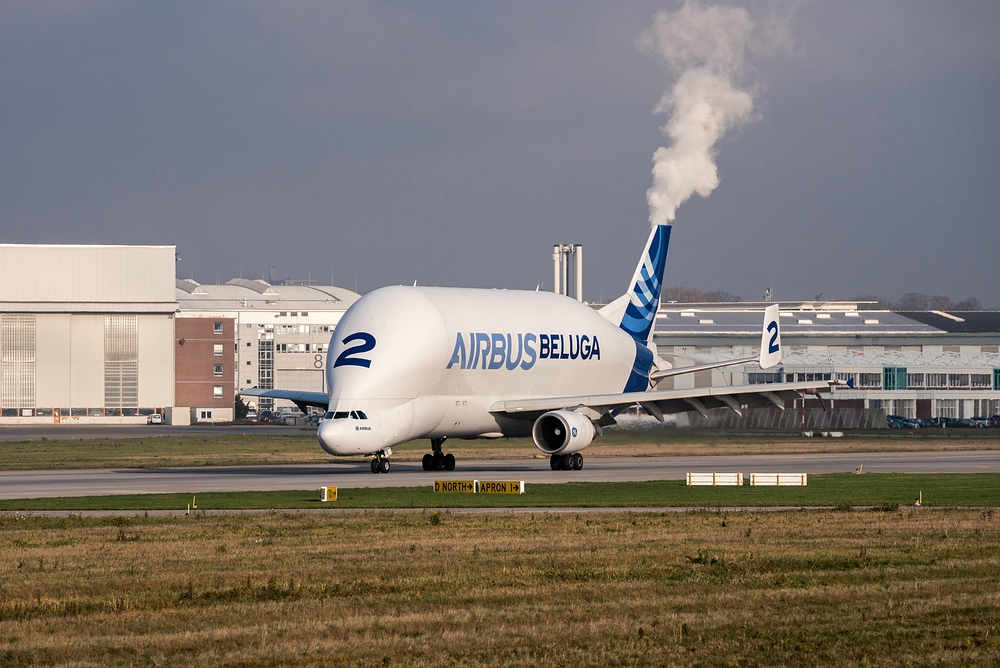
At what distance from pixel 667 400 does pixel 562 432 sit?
514 cm

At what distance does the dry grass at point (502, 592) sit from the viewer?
1502 centimetres

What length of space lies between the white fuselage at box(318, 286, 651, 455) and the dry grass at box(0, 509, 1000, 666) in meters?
A: 18.2

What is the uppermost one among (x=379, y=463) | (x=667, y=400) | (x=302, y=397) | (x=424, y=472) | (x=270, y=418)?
(x=270, y=418)

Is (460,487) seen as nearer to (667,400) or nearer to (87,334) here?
(667,400)

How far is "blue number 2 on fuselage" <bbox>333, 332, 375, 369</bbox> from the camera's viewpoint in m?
47.0

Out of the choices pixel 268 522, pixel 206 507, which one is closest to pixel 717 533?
pixel 268 522

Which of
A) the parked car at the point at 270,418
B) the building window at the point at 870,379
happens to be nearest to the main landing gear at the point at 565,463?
the building window at the point at 870,379

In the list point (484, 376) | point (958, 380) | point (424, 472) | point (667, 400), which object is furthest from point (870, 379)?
point (424, 472)

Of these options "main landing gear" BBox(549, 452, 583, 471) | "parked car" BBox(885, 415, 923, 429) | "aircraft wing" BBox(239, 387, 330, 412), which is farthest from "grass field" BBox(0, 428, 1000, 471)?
"parked car" BBox(885, 415, 923, 429)

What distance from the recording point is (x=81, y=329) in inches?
5325

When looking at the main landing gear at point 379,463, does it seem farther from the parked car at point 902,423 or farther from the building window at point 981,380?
the building window at point 981,380

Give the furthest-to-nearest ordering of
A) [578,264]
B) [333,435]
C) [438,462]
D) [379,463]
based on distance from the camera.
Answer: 1. [578,264]
2. [438,462]
3. [379,463]
4. [333,435]

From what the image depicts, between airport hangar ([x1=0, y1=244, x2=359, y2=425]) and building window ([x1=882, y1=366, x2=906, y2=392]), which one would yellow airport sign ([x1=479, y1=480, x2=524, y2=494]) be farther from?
airport hangar ([x1=0, y1=244, x2=359, y2=425])

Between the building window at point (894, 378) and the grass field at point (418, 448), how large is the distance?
96.8 feet
